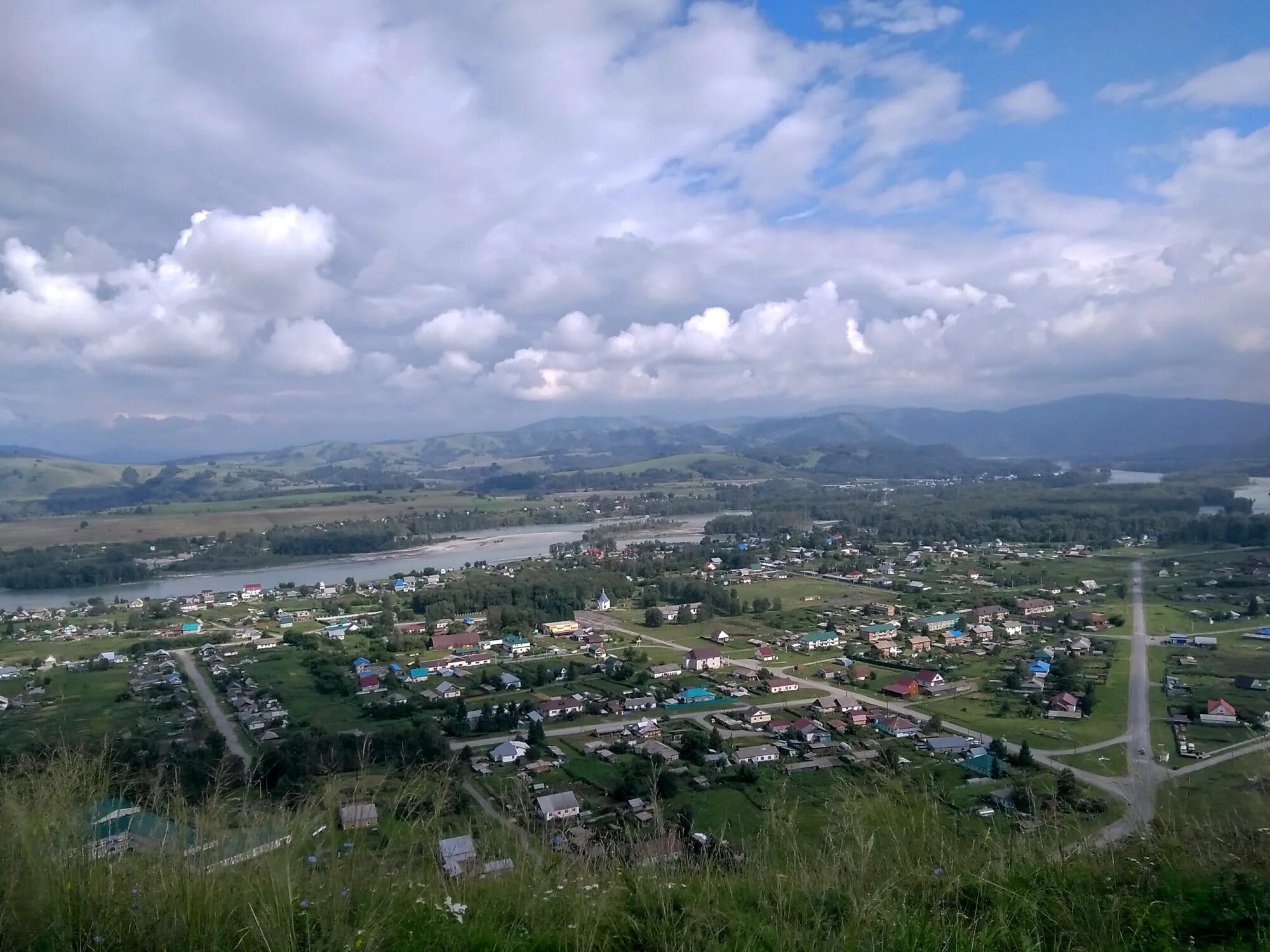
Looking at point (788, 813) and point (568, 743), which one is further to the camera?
point (568, 743)

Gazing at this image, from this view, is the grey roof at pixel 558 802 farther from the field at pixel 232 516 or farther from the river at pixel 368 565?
the field at pixel 232 516

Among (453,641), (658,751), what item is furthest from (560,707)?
(453,641)

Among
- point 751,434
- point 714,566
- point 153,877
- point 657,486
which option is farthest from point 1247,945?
point 751,434

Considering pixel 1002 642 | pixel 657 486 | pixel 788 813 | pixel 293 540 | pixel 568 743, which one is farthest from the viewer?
pixel 657 486

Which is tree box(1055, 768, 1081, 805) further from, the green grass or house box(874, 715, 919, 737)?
house box(874, 715, 919, 737)

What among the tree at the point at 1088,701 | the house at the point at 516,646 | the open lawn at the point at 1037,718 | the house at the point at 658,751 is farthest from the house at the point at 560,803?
the house at the point at 516,646

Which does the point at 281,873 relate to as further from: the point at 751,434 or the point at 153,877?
the point at 751,434
